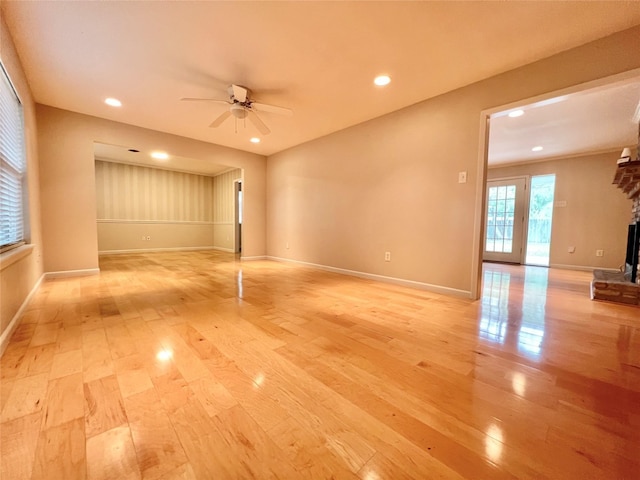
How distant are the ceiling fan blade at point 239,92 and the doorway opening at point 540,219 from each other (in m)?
6.20

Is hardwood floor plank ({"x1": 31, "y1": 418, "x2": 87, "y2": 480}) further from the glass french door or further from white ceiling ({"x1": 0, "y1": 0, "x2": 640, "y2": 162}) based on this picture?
the glass french door

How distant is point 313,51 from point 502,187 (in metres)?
5.78

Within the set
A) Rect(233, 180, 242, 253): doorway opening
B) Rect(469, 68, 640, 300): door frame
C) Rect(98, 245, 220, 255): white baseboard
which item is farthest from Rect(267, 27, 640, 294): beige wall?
Rect(98, 245, 220, 255): white baseboard

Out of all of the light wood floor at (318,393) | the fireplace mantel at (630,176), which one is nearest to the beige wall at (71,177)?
the light wood floor at (318,393)

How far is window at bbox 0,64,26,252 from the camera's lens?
2.04m

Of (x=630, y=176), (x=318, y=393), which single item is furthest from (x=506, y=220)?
(x=318, y=393)

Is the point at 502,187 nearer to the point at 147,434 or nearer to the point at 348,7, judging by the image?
the point at 348,7

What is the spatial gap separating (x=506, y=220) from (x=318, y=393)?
6.57 metres

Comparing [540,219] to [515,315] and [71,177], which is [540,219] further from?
[71,177]

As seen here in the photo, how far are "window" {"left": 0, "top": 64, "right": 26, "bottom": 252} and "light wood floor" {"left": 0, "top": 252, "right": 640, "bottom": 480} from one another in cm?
79

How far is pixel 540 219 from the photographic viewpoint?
18.1 ft

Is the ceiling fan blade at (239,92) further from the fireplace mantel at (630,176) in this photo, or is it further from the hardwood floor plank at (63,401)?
the fireplace mantel at (630,176)

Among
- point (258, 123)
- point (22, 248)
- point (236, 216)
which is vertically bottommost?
point (22, 248)

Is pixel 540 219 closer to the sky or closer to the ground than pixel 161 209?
closer to the ground
